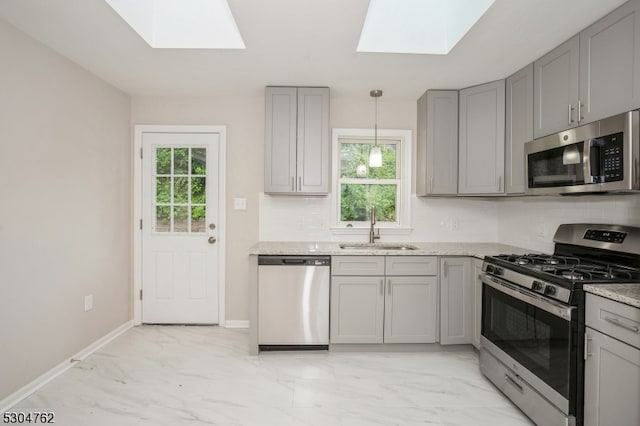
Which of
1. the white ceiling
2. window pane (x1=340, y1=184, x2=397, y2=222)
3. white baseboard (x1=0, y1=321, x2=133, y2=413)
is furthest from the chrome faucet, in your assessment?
white baseboard (x1=0, y1=321, x2=133, y2=413)

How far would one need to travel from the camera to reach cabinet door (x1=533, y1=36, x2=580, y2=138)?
2109mm

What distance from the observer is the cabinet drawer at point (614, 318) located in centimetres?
139

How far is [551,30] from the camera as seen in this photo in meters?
2.06

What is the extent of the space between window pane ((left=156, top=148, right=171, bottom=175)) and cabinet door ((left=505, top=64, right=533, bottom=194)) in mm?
3200

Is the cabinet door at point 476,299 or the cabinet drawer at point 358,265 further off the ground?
the cabinet drawer at point 358,265

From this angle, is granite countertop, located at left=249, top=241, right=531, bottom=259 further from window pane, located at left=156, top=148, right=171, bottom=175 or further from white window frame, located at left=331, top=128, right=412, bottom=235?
window pane, located at left=156, top=148, right=171, bottom=175

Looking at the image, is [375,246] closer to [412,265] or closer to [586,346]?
[412,265]

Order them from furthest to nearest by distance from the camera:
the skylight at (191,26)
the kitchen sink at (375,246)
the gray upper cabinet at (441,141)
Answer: the kitchen sink at (375,246) → the gray upper cabinet at (441,141) → the skylight at (191,26)

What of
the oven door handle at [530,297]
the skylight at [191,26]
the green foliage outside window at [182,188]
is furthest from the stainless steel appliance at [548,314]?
the green foliage outside window at [182,188]

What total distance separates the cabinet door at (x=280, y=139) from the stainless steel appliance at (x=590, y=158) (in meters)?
1.93

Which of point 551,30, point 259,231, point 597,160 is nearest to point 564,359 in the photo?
Result: point 597,160

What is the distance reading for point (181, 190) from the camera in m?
3.41

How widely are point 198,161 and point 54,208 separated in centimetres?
131

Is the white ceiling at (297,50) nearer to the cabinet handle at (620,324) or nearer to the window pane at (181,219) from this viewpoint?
the window pane at (181,219)
